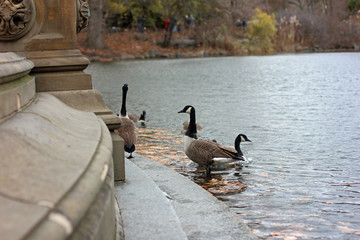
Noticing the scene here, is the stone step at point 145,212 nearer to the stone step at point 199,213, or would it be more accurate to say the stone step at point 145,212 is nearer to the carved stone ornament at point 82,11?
the stone step at point 199,213

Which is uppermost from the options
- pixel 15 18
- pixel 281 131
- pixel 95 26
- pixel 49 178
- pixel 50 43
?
pixel 95 26

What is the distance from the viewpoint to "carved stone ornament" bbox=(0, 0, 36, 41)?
13.6 ft

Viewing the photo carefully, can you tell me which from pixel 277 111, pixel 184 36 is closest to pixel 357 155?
pixel 277 111

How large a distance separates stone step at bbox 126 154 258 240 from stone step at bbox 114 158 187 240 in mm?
125

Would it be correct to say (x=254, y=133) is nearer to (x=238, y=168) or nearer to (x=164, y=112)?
(x=238, y=168)

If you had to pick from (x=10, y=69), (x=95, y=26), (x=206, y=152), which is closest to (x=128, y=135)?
(x=206, y=152)

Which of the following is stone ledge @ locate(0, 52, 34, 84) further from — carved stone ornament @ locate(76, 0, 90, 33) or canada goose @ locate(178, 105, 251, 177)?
canada goose @ locate(178, 105, 251, 177)

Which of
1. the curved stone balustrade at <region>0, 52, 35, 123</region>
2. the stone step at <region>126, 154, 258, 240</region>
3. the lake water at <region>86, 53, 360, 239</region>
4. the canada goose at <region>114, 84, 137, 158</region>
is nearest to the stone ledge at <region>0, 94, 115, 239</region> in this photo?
the curved stone balustrade at <region>0, 52, 35, 123</region>

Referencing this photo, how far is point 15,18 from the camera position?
4238 millimetres

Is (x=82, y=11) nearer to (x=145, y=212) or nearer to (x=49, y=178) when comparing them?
(x=145, y=212)

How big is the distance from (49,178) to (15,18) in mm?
2627

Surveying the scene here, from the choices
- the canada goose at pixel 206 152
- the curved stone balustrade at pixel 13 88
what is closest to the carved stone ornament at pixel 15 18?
the curved stone balustrade at pixel 13 88

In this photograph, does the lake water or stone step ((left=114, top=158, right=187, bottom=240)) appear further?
the lake water

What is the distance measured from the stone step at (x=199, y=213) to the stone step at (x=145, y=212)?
0.13 meters
